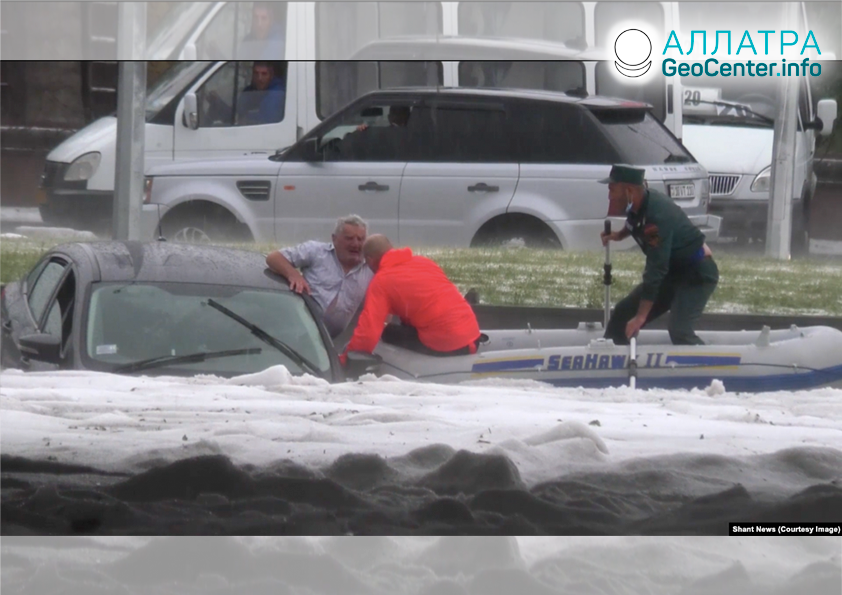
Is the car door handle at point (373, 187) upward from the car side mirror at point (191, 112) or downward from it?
downward

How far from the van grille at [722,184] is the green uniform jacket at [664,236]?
0.34ft

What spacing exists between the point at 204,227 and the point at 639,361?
1.48m

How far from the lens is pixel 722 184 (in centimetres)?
329

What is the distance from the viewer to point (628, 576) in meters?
2.93

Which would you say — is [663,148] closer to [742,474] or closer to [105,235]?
[742,474]

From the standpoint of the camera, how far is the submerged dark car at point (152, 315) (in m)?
3.41

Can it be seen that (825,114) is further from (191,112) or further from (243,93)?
(191,112)

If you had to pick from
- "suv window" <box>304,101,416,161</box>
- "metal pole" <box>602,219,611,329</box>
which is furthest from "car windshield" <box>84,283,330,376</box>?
"metal pole" <box>602,219,611,329</box>

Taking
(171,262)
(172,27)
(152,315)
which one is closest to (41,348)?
(152,315)

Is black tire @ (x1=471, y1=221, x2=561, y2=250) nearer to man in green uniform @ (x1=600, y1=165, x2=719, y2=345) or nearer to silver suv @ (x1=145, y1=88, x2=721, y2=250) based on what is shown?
silver suv @ (x1=145, y1=88, x2=721, y2=250)

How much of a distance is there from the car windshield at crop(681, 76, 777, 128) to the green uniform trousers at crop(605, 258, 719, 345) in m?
0.45

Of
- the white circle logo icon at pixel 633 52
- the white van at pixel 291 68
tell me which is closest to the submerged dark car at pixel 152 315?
the white van at pixel 291 68

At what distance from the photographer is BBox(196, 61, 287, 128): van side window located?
10.4ft

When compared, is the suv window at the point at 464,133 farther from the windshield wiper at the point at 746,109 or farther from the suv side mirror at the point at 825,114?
the suv side mirror at the point at 825,114
